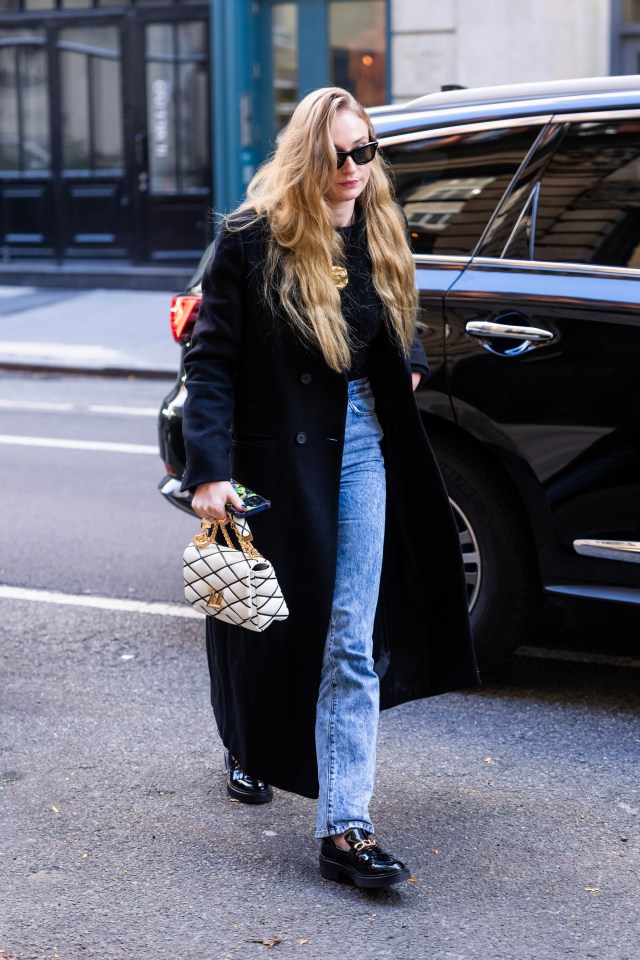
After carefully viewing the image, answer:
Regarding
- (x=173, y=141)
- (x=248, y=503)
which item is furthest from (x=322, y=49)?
(x=248, y=503)

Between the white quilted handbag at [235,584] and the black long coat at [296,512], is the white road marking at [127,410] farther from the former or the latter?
the white quilted handbag at [235,584]

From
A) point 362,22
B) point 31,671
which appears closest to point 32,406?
Answer: point 31,671

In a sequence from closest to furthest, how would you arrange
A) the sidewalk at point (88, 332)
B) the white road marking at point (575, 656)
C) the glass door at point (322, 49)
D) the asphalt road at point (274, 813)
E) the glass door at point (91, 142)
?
1. the asphalt road at point (274, 813)
2. the white road marking at point (575, 656)
3. the sidewalk at point (88, 332)
4. the glass door at point (322, 49)
5. the glass door at point (91, 142)

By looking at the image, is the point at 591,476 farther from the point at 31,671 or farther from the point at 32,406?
the point at 32,406


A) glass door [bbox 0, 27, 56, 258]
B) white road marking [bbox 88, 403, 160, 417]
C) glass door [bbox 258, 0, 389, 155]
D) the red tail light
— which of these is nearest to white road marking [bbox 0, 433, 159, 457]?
white road marking [bbox 88, 403, 160, 417]

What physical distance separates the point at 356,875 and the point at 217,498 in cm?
91

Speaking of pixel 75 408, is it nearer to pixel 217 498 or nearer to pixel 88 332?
pixel 88 332

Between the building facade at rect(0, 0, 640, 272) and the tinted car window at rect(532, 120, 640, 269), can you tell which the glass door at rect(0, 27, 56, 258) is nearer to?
the building facade at rect(0, 0, 640, 272)

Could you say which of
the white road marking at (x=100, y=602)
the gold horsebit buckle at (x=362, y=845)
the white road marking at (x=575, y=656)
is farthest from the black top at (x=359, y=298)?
the white road marking at (x=100, y=602)

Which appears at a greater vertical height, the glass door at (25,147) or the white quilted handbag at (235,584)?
the glass door at (25,147)

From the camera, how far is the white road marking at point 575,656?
4.72 meters

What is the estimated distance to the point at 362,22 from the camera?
1447 centimetres

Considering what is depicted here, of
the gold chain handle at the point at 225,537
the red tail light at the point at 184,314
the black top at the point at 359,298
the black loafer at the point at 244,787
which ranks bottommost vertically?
the black loafer at the point at 244,787

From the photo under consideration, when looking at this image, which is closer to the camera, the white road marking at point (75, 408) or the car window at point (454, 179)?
the car window at point (454, 179)
